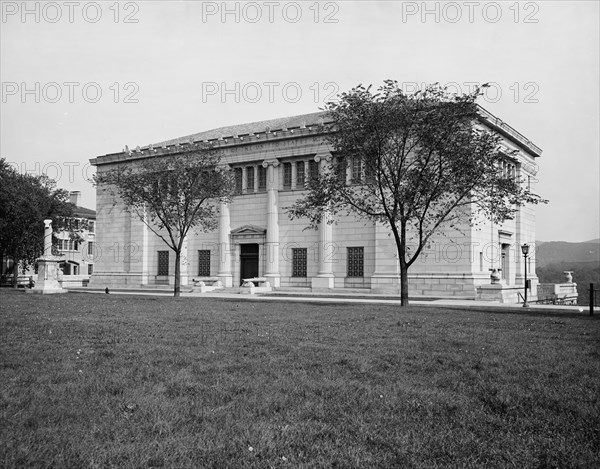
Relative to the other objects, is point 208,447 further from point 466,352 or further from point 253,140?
point 253,140

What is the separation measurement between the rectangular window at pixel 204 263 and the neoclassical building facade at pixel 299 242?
0.09m

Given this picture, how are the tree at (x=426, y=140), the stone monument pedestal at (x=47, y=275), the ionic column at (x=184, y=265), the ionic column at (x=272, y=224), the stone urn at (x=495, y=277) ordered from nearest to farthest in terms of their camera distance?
the tree at (x=426, y=140)
the stone urn at (x=495, y=277)
the stone monument pedestal at (x=47, y=275)
the ionic column at (x=272, y=224)
the ionic column at (x=184, y=265)

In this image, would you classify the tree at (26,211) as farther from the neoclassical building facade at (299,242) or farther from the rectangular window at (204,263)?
the rectangular window at (204,263)

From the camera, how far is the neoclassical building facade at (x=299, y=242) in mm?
38625

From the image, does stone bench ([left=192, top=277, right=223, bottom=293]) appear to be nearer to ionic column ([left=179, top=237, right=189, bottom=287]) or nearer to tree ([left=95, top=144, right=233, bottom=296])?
ionic column ([left=179, top=237, right=189, bottom=287])

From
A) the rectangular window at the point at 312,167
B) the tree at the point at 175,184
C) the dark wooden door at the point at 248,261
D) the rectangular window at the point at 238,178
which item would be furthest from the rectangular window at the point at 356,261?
the tree at the point at 175,184

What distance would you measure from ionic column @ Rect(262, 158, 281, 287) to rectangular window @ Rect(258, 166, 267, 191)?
40.7 inches

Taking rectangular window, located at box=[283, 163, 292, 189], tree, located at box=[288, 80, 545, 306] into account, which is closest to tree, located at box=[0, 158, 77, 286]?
rectangular window, located at box=[283, 163, 292, 189]

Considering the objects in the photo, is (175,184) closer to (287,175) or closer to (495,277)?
(287,175)

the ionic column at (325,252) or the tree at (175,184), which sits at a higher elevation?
the tree at (175,184)

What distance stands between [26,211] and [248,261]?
23460mm

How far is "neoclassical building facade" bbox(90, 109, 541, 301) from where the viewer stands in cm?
3862

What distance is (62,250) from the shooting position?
86938 mm

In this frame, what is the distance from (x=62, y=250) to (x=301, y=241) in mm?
56172
